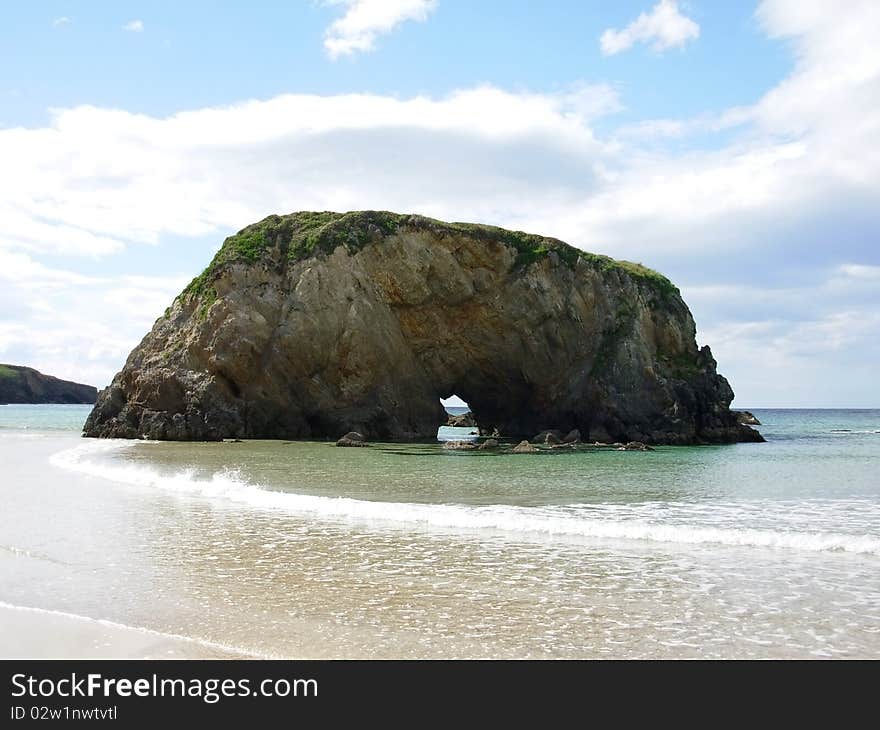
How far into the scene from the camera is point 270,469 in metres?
22.7

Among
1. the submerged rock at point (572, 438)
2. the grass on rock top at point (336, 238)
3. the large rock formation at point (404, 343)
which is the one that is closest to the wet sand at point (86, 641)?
the large rock formation at point (404, 343)

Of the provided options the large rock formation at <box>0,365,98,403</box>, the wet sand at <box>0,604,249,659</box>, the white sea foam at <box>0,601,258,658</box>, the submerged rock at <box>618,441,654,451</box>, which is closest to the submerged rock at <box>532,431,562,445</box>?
the submerged rock at <box>618,441,654,451</box>

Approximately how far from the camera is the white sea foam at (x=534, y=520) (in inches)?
451

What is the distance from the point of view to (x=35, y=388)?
5256 inches

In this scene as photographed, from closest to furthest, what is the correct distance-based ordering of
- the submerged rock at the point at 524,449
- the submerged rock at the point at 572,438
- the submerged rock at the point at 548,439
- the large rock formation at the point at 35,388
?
the submerged rock at the point at 524,449 < the submerged rock at the point at 548,439 < the submerged rock at the point at 572,438 < the large rock formation at the point at 35,388

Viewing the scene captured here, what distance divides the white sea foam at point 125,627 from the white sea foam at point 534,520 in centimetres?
650

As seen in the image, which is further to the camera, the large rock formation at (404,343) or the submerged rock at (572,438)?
the large rock formation at (404,343)

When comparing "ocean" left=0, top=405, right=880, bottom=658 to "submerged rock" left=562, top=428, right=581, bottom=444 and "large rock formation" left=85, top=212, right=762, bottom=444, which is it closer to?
"submerged rock" left=562, top=428, right=581, bottom=444

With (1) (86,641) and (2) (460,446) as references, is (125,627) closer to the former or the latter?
(1) (86,641)

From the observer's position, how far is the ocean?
6.75 m

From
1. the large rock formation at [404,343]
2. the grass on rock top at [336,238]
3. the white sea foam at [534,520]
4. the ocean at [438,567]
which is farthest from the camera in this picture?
the grass on rock top at [336,238]

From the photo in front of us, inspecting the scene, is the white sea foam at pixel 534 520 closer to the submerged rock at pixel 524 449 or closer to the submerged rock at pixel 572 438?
the submerged rock at pixel 524 449
